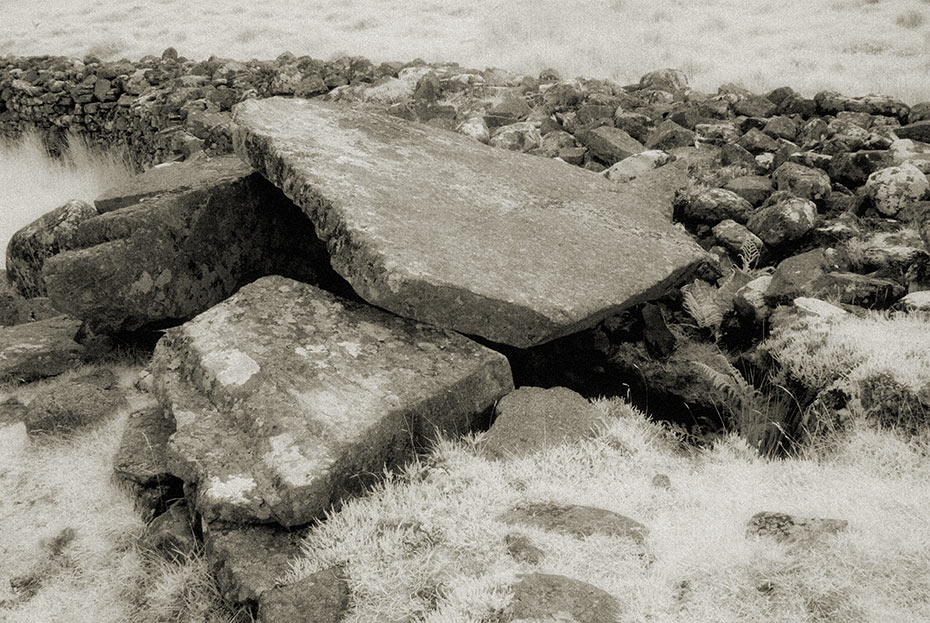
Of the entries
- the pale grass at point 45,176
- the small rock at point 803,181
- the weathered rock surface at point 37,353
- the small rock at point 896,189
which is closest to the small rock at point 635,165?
the small rock at point 803,181

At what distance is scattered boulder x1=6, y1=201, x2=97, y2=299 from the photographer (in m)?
7.06

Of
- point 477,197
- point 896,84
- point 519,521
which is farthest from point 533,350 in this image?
point 896,84

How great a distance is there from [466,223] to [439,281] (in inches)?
34.2

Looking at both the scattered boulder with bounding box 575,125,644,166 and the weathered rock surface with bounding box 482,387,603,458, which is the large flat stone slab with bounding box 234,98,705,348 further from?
the scattered boulder with bounding box 575,125,644,166

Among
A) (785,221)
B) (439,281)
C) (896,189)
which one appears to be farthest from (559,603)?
(896,189)

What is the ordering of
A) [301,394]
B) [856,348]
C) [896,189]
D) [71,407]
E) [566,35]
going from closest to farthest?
[301,394] < [856,348] < [71,407] < [896,189] < [566,35]

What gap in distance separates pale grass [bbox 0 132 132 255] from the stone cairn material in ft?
14.5

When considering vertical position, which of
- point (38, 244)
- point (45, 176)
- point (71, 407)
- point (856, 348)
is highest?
point (856, 348)

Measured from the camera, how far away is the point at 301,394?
3.81 metres

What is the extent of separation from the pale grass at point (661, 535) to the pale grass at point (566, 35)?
7.22m

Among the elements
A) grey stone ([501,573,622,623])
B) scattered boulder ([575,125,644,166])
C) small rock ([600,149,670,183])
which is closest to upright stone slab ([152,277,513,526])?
grey stone ([501,573,622,623])

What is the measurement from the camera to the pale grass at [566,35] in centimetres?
1091

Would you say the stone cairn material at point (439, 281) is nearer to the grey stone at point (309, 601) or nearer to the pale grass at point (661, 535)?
the grey stone at point (309, 601)

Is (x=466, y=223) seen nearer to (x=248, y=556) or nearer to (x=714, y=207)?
(x=714, y=207)
